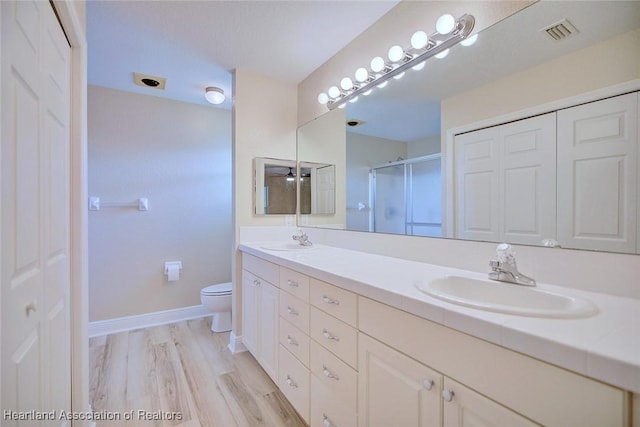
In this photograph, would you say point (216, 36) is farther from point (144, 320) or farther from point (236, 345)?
point (144, 320)

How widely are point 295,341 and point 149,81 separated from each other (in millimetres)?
2510

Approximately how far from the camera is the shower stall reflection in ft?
4.61

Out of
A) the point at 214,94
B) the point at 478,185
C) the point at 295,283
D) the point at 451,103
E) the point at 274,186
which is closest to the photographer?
the point at 478,185

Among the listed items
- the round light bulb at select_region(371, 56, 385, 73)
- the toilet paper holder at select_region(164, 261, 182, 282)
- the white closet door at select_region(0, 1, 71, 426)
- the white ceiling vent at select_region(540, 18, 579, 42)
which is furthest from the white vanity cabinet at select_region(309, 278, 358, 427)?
the toilet paper holder at select_region(164, 261, 182, 282)

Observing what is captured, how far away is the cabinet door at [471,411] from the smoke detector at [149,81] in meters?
2.91

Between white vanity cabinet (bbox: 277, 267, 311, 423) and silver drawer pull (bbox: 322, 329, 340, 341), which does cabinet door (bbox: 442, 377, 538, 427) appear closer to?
silver drawer pull (bbox: 322, 329, 340, 341)

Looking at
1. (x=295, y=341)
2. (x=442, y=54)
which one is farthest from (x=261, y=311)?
(x=442, y=54)

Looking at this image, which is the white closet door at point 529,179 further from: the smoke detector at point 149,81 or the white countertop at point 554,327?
the smoke detector at point 149,81

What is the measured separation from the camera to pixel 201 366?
6.57 ft

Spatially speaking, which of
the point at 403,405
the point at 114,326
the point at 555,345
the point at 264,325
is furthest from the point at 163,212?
the point at 555,345

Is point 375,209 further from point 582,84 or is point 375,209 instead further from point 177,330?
point 177,330

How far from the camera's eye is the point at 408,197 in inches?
60.6

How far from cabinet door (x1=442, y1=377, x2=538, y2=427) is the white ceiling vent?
1223 mm

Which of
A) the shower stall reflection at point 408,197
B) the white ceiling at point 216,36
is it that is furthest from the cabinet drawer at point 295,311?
the white ceiling at point 216,36
